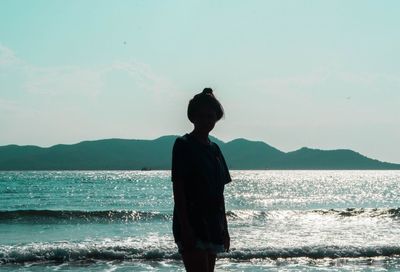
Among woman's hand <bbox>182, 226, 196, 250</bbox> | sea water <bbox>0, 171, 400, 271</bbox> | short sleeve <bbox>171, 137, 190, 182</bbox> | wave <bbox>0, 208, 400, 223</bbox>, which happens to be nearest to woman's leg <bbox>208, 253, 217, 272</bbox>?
woman's hand <bbox>182, 226, 196, 250</bbox>

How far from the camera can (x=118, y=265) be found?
13.3 meters

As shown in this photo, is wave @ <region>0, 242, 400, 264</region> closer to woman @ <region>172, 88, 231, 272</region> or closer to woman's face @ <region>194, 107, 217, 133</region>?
woman @ <region>172, 88, 231, 272</region>

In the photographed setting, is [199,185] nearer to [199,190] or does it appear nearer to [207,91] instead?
[199,190]

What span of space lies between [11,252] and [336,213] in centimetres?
2137

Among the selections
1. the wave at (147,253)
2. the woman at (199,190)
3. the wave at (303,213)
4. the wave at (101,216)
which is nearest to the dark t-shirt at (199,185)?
the woman at (199,190)

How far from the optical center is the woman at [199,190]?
462 cm

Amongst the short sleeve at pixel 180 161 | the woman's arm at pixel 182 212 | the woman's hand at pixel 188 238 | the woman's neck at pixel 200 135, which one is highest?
the woman's neck at pixel 200 135

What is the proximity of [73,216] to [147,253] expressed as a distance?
1517 centimetres

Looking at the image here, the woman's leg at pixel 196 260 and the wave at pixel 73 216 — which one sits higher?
the woman's leg at pixel 196 260

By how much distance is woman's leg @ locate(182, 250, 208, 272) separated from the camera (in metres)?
4.70

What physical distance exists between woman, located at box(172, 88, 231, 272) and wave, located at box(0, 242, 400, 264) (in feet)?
31.0

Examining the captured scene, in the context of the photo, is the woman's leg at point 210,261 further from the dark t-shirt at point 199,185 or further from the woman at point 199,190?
the dark t-shirt at point 199,185

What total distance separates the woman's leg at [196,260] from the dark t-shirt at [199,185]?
0.39 ft

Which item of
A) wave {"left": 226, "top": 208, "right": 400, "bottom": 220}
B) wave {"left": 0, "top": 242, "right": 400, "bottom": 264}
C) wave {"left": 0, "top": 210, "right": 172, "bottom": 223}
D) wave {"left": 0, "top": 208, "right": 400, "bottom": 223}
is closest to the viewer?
wave {"left": 0, "top": 242, "right": 400, "bottom": 264}
